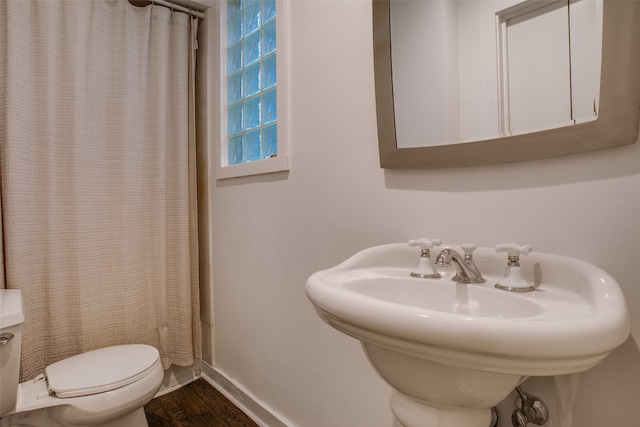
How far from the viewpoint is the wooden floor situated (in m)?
1.48

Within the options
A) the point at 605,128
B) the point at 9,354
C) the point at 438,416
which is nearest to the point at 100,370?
the point at 9,354

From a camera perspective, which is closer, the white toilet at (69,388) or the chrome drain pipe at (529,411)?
the chrome drain pipe at (529,411)

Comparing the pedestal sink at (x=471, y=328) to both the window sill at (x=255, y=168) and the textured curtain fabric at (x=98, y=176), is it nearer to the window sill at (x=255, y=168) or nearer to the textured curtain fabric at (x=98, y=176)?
the window sill at (x=255, y=168)

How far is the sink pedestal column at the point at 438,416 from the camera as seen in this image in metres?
0.60

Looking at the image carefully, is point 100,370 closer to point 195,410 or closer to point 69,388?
point 69,388

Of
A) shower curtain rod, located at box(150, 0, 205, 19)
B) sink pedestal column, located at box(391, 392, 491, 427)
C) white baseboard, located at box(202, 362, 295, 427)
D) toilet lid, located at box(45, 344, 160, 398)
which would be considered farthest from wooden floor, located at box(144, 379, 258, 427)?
shower curtain rod, located at box(150, 0, 205, 19)

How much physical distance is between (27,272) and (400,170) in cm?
155

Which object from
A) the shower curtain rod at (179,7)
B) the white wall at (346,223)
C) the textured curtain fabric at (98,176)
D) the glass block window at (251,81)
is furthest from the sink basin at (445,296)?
the shower curtain rod at (179,7)

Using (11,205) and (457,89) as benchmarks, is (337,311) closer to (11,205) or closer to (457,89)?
(457,89)

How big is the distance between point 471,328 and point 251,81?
1555 mm

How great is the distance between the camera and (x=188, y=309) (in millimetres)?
1753

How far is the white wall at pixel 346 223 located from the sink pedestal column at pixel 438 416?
211 millimetres

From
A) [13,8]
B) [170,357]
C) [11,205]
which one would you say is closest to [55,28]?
[13,8]

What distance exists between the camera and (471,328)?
0.41 meters
